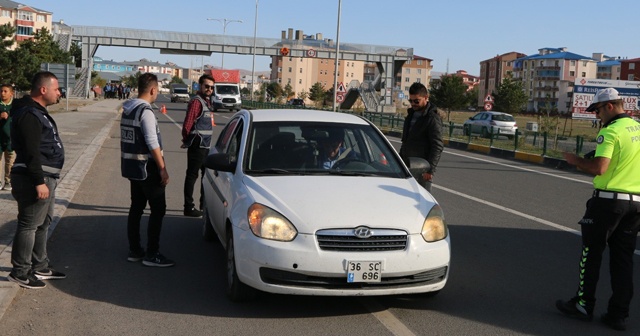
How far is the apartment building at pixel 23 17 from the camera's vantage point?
445 ft

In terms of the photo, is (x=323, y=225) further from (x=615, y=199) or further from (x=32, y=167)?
(x=32, y=167)

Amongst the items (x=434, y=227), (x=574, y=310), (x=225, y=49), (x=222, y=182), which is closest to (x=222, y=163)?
(x=222, y=182)

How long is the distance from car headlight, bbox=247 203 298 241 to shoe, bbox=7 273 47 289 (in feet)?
6.36

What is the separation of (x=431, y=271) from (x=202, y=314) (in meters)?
1.76

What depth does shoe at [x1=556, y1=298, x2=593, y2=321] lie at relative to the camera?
19.2 feet

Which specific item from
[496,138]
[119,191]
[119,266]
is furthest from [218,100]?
[119,266]

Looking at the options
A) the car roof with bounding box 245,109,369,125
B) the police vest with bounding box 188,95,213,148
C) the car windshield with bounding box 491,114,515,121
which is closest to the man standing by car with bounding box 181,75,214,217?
the police vest with bounding box 188,95,213,148

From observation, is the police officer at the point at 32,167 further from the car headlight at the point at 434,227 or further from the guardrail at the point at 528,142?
the guardrail at the point at 528,142

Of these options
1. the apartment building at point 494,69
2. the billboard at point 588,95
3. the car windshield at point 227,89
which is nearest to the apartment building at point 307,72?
the apartment building at point 494,69

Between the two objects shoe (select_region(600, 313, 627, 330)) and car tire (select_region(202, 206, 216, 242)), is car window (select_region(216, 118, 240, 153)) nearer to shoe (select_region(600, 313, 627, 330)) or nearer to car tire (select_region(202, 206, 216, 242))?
car tire (select_region(202, 206, 216, 242))

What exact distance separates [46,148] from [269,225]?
6.69 feet

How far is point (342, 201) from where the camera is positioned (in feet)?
19.6

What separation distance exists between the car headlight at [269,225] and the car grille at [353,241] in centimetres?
23

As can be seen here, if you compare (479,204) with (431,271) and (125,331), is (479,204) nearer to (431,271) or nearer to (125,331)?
(431,271)
